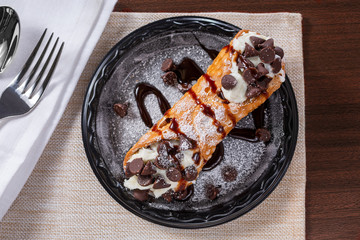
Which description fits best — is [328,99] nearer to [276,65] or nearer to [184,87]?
[276,65]

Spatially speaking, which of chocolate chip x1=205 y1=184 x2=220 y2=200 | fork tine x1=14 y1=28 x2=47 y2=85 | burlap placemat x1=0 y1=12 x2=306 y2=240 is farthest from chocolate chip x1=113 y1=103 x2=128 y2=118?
chocolate chip x1=205 y1=184 x2=220 y2=200

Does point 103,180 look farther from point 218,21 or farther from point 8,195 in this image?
point 218,21

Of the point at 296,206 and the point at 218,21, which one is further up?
the point at 218,21

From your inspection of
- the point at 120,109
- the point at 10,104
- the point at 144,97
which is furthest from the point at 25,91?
the point at 144,97

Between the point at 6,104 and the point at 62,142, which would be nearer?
the point at 6,104

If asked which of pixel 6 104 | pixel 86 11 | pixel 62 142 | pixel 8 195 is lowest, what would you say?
pixel 8 195

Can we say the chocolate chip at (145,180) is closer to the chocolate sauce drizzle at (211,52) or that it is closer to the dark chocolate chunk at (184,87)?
the dark chocolate chunk at (184,87)

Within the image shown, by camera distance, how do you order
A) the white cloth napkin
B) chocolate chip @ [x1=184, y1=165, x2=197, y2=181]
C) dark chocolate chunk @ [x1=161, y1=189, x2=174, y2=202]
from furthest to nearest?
the white cloth napkin → dark chocolate chunk @ [x1=161, y1=189, x2=174, y2=202] → chocolate chip @ [x1=184, y1=165, x2=197, y2=181]

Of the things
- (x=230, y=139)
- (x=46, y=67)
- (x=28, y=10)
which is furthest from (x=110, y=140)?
(x=28, y=10)

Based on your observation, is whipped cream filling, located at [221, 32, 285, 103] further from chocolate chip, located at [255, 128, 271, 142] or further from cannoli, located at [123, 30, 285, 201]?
chocolate chip, located at [255, 128, 271, 142]
